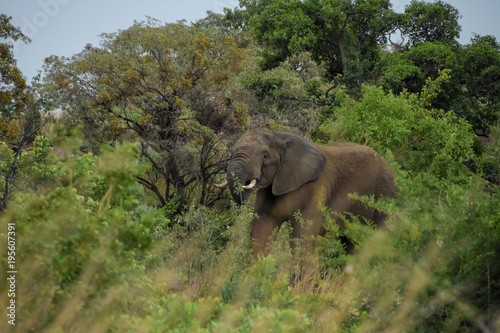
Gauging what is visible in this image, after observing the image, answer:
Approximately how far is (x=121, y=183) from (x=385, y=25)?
694 inches

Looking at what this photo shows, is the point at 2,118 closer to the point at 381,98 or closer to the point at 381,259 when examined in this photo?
the point at 381,98

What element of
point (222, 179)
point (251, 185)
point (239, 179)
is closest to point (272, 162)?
point (251, 185)

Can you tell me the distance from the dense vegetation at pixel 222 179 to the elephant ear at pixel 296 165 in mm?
955

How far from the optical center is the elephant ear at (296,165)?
374 inches

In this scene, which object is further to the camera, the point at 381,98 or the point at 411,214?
the point at 381,98

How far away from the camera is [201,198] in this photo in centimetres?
1237

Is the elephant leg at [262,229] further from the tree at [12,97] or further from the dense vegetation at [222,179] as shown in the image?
the tree at [12,97]

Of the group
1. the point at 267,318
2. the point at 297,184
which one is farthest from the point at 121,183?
the point at 297,184

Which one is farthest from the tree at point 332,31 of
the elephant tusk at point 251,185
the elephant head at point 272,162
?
the elephant tusk at point 251,185

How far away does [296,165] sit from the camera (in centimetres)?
954

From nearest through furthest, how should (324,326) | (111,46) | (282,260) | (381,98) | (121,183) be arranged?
(121,183)
(324,326)
(282,260)
(381,98)
(111,46)

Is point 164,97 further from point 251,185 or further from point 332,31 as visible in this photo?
point 332,31

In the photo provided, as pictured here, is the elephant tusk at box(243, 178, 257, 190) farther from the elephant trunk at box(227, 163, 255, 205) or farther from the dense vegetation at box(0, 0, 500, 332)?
the dense vegetation at box(0, 0, 500, 332)

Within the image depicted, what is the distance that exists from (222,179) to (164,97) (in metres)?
2.08
